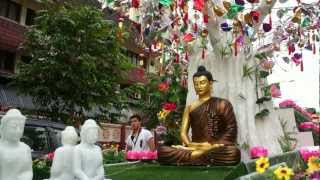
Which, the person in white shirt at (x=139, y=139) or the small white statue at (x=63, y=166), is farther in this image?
the person in white shirt at (x=139, y=139)

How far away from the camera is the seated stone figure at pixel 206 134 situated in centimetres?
719

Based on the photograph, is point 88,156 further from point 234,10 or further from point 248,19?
point 248,19

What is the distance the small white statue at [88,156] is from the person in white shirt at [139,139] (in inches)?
130

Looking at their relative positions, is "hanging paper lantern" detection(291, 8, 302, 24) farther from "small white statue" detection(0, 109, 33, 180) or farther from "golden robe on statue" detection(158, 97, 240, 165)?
"small white statue" detection(0, 109, 33, 180)

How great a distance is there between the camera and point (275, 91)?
9.09 metres

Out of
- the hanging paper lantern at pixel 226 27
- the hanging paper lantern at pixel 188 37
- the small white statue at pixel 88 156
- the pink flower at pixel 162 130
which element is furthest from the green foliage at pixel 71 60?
the small white statue at pixel 88 156

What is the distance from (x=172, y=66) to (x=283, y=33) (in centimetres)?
283

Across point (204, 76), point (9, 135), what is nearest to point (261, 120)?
point (204, 76)

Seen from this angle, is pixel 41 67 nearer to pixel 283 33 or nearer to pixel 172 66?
pixel 172 66

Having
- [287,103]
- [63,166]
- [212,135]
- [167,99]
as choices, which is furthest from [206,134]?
[287,103]

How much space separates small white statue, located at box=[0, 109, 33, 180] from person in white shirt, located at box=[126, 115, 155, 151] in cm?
413

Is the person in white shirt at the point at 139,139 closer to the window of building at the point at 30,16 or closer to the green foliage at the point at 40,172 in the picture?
the green foliage at the point at 40,172

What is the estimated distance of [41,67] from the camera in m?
12.9

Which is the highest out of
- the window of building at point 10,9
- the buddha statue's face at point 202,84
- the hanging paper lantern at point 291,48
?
the window of building at point 10,9
